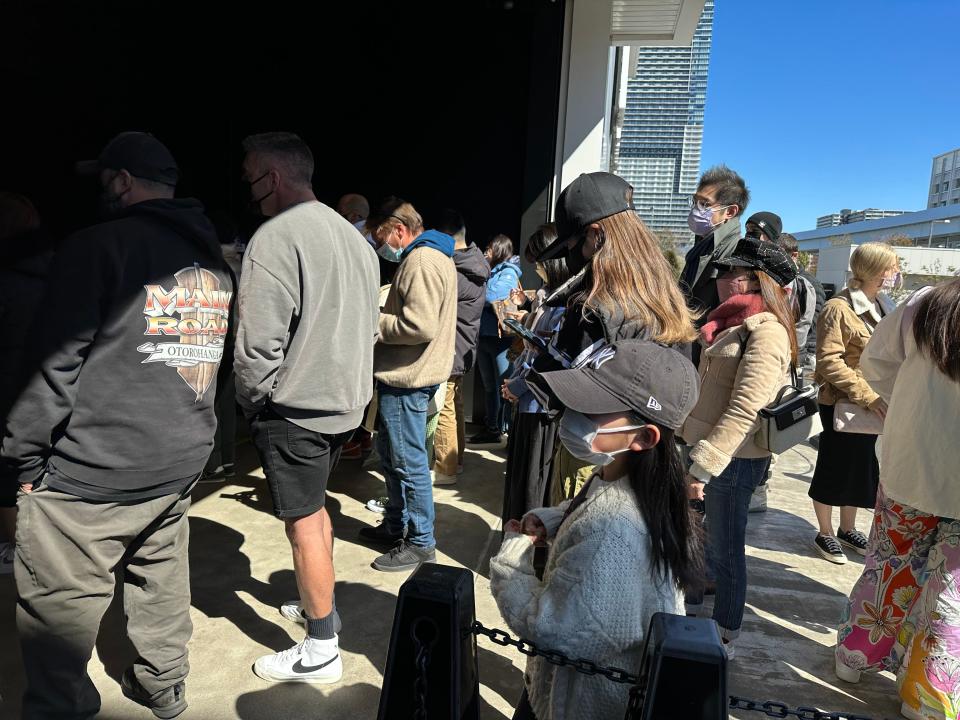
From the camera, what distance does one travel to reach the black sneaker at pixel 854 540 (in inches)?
164

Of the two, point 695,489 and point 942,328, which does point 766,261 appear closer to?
point 942,328

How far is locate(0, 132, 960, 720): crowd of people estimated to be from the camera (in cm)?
143

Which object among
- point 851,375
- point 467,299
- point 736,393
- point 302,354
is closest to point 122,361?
point 302,354

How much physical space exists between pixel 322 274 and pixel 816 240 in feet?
334

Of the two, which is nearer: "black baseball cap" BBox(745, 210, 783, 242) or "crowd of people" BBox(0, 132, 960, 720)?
"crowd of people" BBox(0, 132, 960, 720)

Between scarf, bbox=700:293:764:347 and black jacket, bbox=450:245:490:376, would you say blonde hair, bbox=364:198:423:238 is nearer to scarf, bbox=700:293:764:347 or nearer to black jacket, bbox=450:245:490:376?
black jacket, bbox=450:245:490:376

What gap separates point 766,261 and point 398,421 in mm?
2056

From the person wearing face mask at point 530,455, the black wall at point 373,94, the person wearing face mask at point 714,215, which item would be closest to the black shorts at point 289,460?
the person wearing face mask at point 530,455

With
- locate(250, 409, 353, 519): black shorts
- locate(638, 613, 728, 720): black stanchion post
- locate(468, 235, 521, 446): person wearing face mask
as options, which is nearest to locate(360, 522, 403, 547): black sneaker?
locate(250, 409, 353, 519): black shorts

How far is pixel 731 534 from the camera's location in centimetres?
283

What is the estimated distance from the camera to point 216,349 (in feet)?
7.35

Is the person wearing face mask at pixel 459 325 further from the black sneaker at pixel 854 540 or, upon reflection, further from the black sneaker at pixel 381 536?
the black sneaker at pixel 854 540

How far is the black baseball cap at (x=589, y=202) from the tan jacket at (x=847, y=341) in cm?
238

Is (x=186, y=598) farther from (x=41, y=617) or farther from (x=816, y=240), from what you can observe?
(x=816, y=240)
